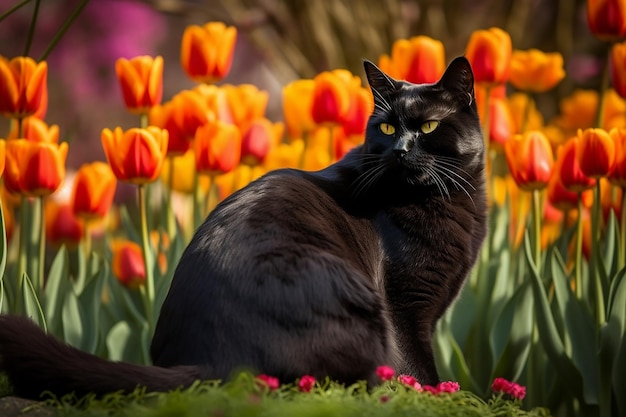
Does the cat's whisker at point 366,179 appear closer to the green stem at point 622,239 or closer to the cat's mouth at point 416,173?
the cat's mouth at point 416,173

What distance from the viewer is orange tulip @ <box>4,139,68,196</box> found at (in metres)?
2.76

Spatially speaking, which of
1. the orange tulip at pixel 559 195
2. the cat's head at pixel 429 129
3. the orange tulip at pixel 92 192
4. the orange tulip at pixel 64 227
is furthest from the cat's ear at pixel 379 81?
the orange tulip at pixel 64 227

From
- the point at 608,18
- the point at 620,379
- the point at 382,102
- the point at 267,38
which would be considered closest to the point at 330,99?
the point at 382,102

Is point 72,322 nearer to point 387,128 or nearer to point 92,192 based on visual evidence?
point 92,192

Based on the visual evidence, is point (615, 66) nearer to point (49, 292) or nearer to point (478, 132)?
point (478, 132)

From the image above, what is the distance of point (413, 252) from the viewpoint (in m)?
2.67

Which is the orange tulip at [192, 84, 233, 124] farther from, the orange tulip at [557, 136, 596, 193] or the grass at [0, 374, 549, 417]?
the grass at [0, 374, 549, 417]

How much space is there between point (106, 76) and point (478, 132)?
4.70m

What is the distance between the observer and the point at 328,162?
11.9 ft

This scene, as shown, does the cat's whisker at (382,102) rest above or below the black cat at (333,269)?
above

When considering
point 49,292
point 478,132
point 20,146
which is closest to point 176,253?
point 49,292

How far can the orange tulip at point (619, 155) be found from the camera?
2.82 metres

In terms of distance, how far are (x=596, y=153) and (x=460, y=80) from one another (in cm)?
45

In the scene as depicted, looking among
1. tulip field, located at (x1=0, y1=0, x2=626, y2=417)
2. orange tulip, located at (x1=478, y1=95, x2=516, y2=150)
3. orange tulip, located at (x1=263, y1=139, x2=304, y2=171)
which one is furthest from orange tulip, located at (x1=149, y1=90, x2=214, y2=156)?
orange tulip, located at (x1=478, y1=95, x2=516, y2=150)
